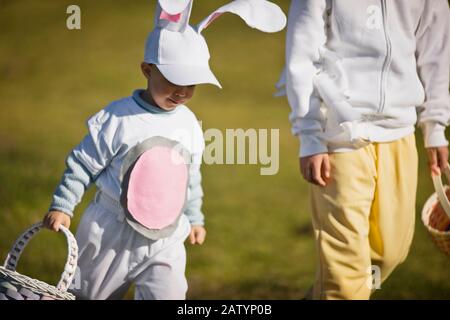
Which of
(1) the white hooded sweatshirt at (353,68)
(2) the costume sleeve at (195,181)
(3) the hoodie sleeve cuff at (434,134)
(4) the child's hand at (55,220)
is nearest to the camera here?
(4) the child's hand at (55,220)

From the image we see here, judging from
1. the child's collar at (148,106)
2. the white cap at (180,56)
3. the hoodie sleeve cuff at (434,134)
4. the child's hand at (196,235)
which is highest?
the white cap at (180,56)

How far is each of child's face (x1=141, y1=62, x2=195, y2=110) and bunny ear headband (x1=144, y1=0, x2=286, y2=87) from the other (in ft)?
0.14

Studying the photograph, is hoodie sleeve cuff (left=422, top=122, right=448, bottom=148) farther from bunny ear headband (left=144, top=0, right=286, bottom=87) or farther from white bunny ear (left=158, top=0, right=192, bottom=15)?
white bunny ear (left=158, top=0, right=192, bottom=15)

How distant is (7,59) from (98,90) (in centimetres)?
85

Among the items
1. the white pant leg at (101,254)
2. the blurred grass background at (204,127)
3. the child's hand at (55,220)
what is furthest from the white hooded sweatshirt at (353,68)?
the blurred grass background at (204,127)

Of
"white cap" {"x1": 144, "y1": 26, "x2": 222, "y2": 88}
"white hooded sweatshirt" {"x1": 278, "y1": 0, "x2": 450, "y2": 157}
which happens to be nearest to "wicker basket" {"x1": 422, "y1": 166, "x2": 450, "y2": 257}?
"white hooded sweatshirt" {"x1": 278, "y1": 0, "x2": 450, "y2": 157}

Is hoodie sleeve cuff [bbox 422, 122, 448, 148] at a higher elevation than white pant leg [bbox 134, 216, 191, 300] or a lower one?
higher

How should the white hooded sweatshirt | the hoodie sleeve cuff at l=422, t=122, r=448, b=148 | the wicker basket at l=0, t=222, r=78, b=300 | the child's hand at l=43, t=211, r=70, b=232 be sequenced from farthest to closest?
1. the hoodie sleeve cuff at l=422, t=122, r=448, b=148
2. the white hooded sweatshirt
3. the child's hand at l=43, t=211, r=70, b=232
4. the wicker basket at l=0, t=222, r=78, b=300

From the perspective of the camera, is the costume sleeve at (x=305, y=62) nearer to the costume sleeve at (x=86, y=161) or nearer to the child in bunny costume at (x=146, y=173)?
the child in bunny costume at (x=146, y=173)

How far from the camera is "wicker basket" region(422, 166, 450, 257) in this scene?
2789mm

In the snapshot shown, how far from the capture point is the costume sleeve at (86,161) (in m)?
2.49

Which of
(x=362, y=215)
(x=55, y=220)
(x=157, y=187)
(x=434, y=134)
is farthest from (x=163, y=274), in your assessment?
(x=434, y=134)

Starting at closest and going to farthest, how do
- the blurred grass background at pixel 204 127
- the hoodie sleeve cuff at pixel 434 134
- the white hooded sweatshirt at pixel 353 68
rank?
the white hooded sweatshirt at pixel 353 68 < the hoodie sleeve cuff at pixel 434 134 < the blurred grass background at pixel 204 127

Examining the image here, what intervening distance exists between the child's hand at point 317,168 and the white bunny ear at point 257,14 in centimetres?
46
